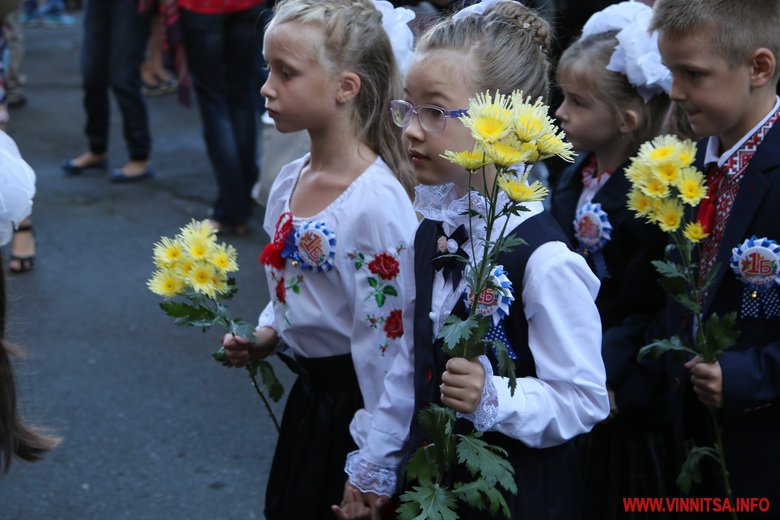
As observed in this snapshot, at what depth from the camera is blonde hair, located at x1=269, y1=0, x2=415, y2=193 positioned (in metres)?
2.87

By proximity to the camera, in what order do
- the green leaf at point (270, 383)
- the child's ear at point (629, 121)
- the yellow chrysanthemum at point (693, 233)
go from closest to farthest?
1. the yellow chrysanthemum at point (693, 233)
2. the green leaf at point (270, 383)
3. the child's ear at point (629, 121)

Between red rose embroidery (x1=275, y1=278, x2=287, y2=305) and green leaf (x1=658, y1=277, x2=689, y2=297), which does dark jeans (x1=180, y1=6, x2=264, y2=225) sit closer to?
red rose embroidery (x1=275, y1=278, x2=287, y2=305)

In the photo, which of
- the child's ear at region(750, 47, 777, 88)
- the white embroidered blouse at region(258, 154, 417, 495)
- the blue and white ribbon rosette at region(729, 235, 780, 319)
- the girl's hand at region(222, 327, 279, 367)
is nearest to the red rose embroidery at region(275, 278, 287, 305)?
the white embroidered blouse at region(258, 154, 417, 495)

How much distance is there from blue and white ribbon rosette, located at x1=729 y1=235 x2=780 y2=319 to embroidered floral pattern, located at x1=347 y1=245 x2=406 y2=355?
82cm

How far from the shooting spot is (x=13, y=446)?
2328mm

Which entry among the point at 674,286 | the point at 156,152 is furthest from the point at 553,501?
the point at 156,152

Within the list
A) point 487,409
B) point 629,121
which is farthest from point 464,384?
point 629,121

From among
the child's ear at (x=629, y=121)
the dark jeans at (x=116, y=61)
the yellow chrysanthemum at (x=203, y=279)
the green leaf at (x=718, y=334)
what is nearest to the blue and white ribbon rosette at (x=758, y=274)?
the green leaf at (x=718, y=334)

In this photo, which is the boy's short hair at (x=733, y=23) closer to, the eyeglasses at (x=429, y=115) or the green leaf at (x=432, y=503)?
the eyeglasses at (x=429, y=115)

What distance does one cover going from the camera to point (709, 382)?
2520 millimetres

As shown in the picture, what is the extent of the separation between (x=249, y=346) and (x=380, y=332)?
0.39 metres

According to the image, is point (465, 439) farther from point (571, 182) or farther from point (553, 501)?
point (571, 182)

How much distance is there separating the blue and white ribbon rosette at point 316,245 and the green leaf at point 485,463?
0.79 m

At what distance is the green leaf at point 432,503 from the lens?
2088 mm
